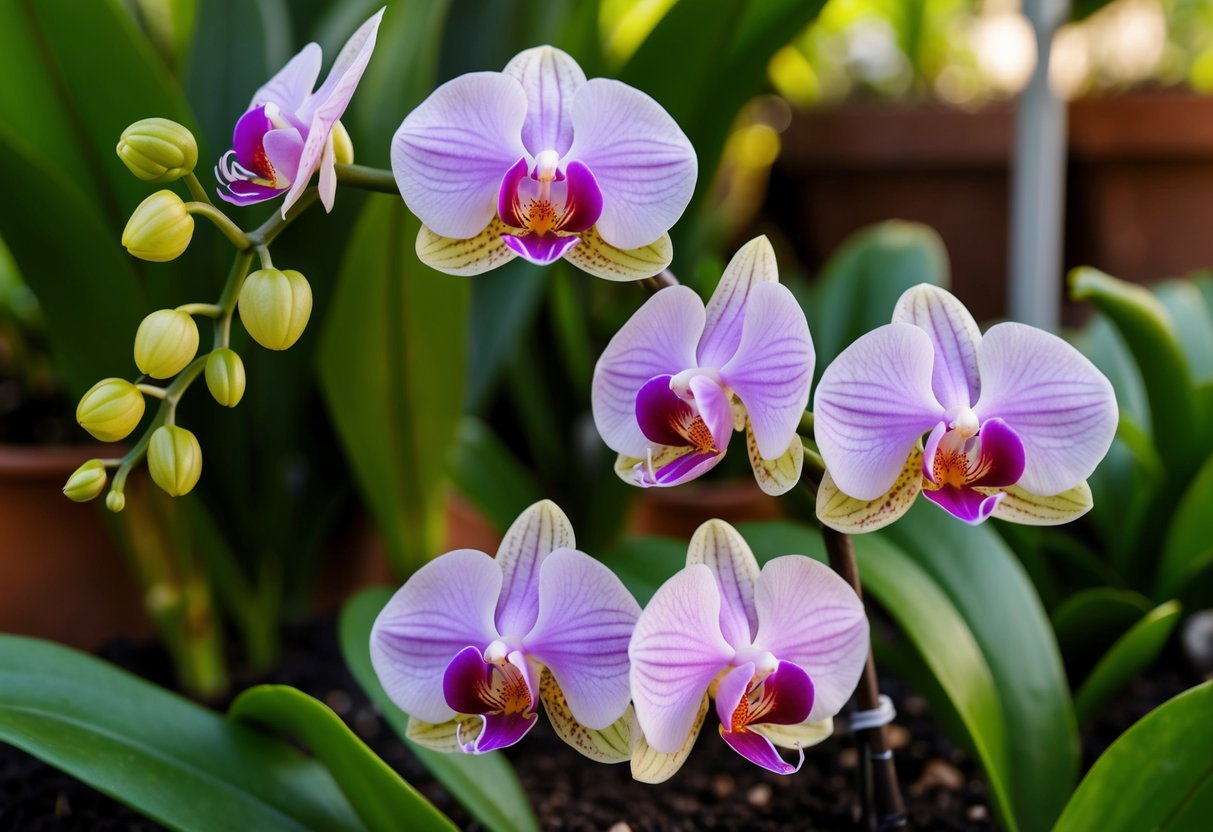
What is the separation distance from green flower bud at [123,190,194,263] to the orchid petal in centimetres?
28

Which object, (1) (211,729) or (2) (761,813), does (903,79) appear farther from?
(1) (211,729)

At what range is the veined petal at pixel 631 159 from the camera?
0.44m

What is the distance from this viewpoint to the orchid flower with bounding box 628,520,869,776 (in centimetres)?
42

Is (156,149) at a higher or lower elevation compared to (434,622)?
higher

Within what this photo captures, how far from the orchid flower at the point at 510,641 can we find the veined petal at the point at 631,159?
0.13 metres

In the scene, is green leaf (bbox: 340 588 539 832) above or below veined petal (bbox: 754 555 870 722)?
below

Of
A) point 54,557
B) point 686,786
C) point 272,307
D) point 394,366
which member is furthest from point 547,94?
point 54,557

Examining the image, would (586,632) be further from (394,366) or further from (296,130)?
(394,366)

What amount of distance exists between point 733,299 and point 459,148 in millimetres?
130

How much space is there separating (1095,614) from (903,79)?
3.65ft

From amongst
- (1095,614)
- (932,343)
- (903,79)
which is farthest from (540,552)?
(903,79)

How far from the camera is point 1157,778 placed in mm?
514

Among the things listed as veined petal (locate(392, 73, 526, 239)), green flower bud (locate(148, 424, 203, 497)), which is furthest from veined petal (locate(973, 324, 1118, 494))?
green flower bud (locate(148, 424, 203, 497))

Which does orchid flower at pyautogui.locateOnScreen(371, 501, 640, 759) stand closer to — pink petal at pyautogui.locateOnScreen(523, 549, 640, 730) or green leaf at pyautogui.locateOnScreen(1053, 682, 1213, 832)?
pink petal at pyautogui.locateOnScreen(523, 549, 640, 730)
